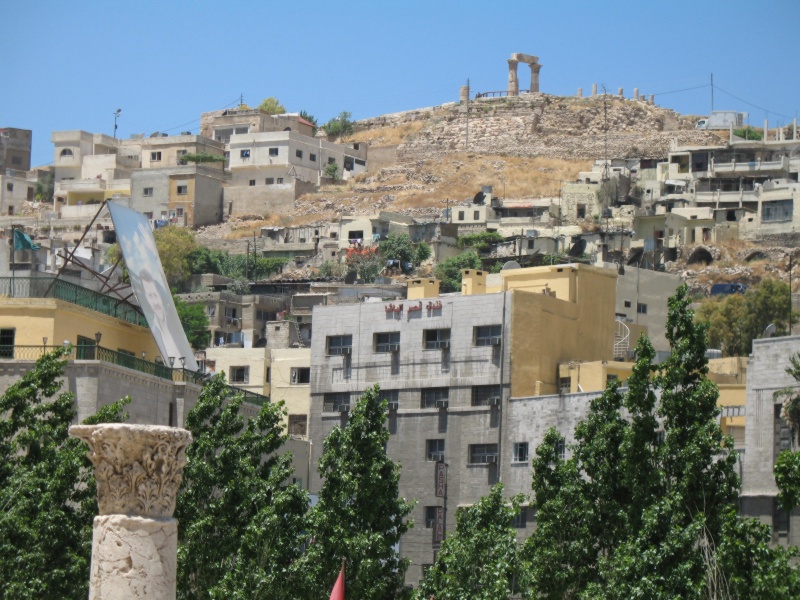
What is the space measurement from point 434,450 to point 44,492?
19.7 meters

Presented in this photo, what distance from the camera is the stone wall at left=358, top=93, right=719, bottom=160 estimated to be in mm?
128750

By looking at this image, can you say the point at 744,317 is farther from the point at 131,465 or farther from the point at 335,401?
the point at 131,465

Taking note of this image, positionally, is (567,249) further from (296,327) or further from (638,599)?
(638,599)

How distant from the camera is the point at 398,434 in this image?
51375mm

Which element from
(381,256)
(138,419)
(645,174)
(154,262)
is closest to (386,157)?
(645,174)

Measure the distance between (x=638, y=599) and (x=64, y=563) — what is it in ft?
31.1

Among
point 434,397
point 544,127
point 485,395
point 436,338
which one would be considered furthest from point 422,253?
point 544,127

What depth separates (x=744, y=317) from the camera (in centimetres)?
7331

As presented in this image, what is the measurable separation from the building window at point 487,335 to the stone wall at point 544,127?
74681 millimetres

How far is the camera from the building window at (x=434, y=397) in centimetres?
5116

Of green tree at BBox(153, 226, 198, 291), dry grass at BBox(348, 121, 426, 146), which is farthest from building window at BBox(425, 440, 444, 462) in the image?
dry grass at BBox(348, 121, 426, 146)

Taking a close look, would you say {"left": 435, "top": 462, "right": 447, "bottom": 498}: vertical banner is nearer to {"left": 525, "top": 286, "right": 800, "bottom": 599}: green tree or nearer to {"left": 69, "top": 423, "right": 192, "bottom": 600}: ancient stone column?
{"left": 525, "top": 286, "right": 800, "bottom": 599}: green tree

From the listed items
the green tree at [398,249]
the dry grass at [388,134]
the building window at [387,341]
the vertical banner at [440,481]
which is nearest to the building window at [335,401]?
the building window at [387,341]

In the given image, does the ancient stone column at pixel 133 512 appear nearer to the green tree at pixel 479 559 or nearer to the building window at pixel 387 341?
the green tree at pixel 479 559
